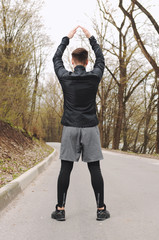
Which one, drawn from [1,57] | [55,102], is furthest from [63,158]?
[55,102]

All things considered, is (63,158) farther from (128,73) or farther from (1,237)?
Result: (128,73)

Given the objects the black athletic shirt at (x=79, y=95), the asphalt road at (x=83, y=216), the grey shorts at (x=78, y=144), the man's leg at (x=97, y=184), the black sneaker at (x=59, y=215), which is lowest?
the asphalt road at (x=83, y=216)

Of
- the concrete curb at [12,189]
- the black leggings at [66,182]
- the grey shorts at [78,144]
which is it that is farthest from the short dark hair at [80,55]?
the concrete curb at [12,189]

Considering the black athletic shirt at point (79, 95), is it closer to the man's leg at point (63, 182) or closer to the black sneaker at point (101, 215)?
the man's leg at point (63, 182)

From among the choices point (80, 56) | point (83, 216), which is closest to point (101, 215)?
point (83, 216)

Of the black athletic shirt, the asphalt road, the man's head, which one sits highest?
the man's head

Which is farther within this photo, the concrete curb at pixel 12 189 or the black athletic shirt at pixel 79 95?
Result: the concrete curb at pixel 12 189

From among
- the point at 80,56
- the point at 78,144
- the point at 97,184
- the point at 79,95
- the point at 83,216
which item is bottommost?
the point at 83,216

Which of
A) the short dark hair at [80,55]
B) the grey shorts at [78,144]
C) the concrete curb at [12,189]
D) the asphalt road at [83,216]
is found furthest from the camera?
the concrete curb at [12,189]

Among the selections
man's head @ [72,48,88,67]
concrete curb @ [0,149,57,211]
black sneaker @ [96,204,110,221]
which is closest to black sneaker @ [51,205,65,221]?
black sneaker @ [96,204,110,221]

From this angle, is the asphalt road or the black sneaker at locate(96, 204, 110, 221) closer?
the asphalt road

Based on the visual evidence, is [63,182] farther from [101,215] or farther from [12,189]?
[12,189]

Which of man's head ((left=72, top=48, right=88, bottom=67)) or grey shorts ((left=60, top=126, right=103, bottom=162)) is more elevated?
man's head ((left=72, top=48, right=88, bottom=67))

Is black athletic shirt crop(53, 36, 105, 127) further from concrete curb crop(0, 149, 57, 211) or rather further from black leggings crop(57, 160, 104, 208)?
concrete curb crop(0, 149, 57, 211)
